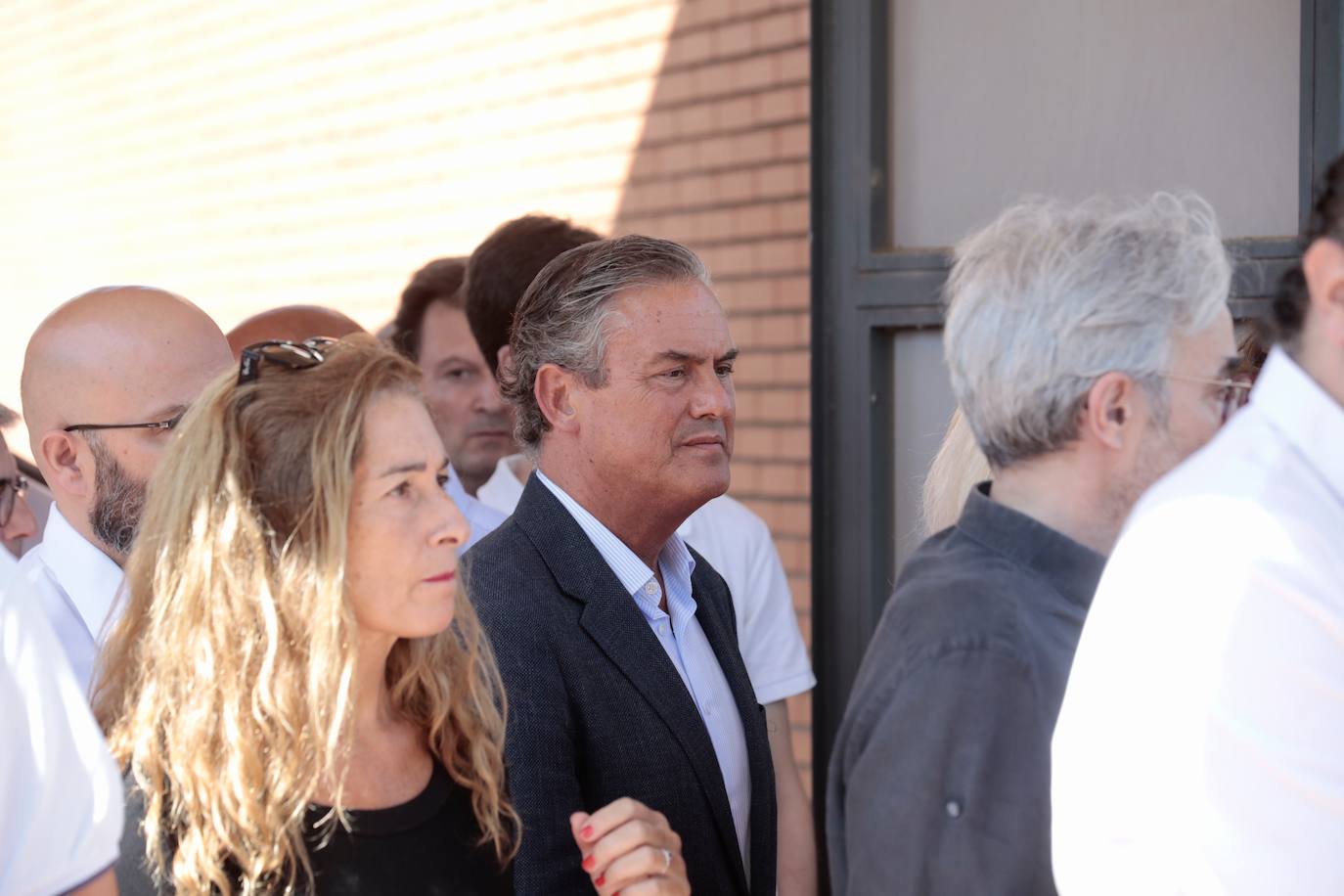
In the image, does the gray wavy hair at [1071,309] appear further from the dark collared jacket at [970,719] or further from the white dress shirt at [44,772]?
the white dress shirt at [44,772]

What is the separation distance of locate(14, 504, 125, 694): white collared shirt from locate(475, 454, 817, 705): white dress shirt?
4.50 ft

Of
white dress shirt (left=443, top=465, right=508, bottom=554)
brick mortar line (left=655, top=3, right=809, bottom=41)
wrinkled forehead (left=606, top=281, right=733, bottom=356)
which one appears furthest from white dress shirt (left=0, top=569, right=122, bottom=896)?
brick mortar line (left=655, top=3, right=809, bottom=41)

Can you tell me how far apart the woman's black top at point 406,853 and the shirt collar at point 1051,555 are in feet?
2.69

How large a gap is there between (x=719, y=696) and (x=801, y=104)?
89.1 inches

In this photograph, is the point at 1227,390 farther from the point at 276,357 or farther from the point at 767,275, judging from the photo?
the point at 767,275

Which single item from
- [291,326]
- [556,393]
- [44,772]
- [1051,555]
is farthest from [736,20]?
[44,772]

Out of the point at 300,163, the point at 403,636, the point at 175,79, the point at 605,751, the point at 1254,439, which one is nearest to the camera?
the point at 1254,439

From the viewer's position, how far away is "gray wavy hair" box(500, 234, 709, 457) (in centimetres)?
276

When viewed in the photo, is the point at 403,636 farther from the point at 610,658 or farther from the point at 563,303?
the point at 563,303

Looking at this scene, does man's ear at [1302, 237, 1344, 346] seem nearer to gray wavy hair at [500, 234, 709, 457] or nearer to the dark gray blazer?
the dark gray blazer

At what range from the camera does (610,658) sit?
2.36 metres

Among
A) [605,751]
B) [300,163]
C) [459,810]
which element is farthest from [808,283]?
[300,163]

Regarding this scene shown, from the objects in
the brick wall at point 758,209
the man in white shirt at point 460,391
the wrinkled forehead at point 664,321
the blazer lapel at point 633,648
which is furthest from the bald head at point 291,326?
the blazer lapel at point 633,648

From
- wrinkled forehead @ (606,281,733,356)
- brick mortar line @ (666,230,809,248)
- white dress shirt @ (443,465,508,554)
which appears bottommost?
white dress shirt @ (443,465,508,554)
